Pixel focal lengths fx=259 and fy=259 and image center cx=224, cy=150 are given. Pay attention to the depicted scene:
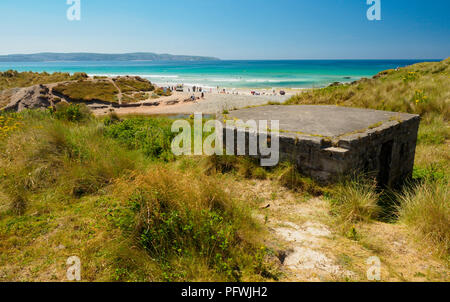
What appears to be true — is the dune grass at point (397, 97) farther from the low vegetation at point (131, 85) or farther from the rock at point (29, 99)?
the low vegetation at point (131, 85)

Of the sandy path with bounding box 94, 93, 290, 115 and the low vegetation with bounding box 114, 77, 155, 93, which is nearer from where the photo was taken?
the sandy path with bounding box 94, 93, 290, 115

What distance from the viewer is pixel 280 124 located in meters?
5.53

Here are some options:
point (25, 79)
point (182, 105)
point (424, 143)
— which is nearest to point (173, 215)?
point (424, 143)

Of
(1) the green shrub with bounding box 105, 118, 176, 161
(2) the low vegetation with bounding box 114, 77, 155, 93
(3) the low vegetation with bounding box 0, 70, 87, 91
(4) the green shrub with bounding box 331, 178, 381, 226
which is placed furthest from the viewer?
(2) the low vegetation with bounding box 114, 77, 155, 93

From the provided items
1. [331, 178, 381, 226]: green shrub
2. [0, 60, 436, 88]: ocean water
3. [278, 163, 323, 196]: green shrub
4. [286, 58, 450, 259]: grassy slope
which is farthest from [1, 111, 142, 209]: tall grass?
[0, 60, 436, 88]: ocean water

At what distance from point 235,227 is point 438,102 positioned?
415 inches

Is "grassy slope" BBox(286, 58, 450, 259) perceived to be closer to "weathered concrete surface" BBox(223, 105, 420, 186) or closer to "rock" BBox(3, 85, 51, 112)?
"weathered concrete surface" BBox(223, 105, 420, 186)

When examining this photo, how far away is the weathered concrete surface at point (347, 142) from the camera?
436cm

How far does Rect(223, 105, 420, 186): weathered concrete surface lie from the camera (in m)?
4.36

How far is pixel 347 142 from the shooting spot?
4.25 meters
